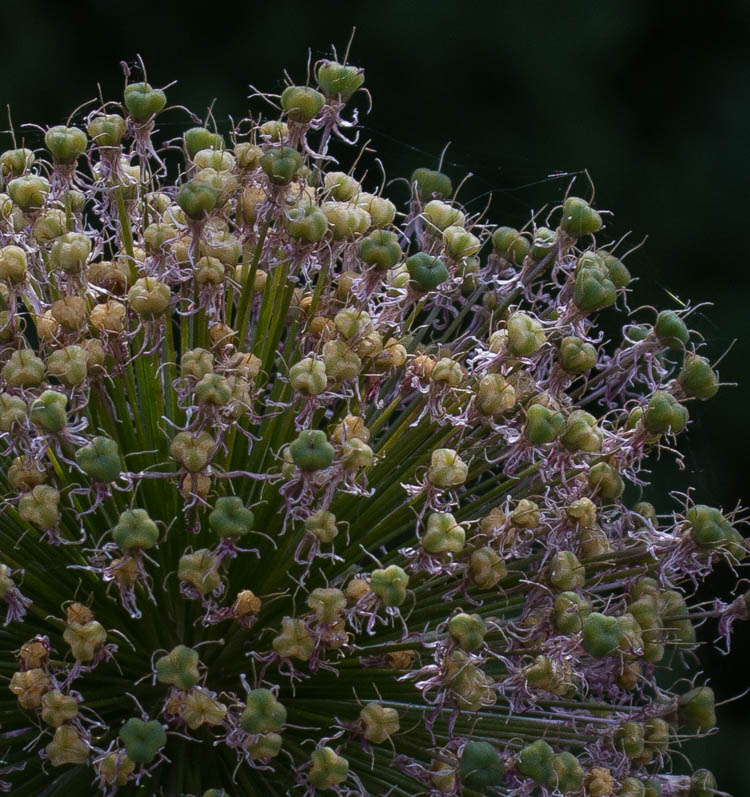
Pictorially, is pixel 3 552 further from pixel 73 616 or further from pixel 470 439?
pixel 470 439

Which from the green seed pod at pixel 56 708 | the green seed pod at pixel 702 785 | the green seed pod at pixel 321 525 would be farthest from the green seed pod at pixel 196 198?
the green seed pod at pixel 702 785

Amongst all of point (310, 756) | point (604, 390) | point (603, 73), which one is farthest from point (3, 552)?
point (603, 73)

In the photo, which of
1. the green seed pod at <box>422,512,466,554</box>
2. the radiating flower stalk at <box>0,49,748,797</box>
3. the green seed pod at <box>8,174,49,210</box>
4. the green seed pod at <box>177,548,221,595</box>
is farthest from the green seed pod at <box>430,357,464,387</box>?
the green seed pod at <box>8,174,49,210</box>

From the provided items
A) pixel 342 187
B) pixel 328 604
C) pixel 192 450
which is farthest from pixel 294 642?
pixel 342 187

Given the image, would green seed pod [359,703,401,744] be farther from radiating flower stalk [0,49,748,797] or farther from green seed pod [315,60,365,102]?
green seed pod [315,60,365,102]

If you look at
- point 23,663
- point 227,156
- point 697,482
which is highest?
point 227,156

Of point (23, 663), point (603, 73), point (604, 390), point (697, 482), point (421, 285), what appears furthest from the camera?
point (603, 73)

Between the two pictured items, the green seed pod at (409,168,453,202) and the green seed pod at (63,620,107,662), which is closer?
the green seed pod at (63,620,107,662)
